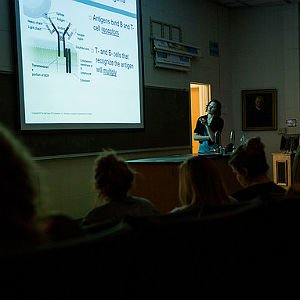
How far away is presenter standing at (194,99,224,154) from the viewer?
21.1 ft

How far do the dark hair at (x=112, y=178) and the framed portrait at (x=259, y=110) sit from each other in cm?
705

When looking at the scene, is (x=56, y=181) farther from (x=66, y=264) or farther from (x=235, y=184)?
(x=66, y=264)

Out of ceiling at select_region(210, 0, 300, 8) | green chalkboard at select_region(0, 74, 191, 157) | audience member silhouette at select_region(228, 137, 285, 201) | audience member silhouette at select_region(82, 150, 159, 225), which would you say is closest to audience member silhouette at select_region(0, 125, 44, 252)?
audience member silhouette at select_region(82, 150, 159, 225)

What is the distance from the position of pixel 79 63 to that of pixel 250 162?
338 centimetres

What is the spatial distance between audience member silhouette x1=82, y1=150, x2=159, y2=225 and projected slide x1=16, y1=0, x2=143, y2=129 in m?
3.01

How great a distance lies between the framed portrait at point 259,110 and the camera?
29.2ft

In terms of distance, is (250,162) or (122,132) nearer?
(250,162)

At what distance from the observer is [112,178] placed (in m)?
2.16

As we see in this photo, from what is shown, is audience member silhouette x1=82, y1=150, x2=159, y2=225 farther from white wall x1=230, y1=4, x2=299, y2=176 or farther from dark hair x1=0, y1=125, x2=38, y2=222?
white wall x1=230, y1=4, x2=299, y2=176

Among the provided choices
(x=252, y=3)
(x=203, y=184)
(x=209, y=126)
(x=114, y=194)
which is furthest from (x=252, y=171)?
(x=252, y=3)

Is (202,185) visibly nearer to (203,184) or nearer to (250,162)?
(203,184)

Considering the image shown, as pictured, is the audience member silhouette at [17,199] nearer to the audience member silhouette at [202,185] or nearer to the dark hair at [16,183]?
the dark hair at [16,183]

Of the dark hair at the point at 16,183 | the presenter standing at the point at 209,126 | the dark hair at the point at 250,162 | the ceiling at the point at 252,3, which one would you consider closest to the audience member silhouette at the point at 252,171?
the dark hair at the point at 250,162

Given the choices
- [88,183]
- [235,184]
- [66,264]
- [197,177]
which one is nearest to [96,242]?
[66,264]
